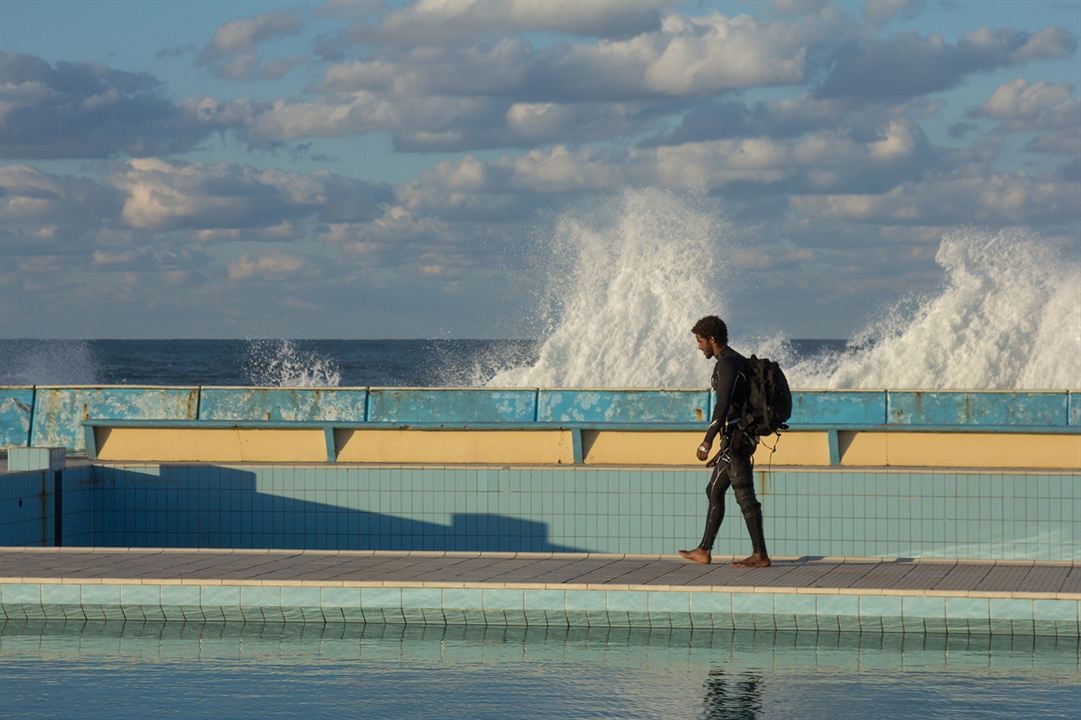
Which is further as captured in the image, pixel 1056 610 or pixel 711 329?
pixel 711 329

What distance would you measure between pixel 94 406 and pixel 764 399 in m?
9.64

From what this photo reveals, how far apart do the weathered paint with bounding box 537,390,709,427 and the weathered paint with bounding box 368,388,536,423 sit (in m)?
0.20

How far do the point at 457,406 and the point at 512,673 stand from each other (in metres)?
8.70

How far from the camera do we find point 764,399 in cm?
991

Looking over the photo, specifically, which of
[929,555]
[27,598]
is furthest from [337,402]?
[27,598]

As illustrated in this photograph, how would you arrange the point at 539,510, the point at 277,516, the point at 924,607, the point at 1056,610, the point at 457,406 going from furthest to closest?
the point at 457,406
the point at 277,516
the point at 539,510
the point at 924,607
the point at 1056,610

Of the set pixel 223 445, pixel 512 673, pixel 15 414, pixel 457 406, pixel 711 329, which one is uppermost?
pixel 711 329

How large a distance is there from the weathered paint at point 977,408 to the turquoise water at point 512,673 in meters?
7.86

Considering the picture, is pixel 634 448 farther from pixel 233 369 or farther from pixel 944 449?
pixel 233 369

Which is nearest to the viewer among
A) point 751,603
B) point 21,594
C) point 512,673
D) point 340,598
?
point 512,673

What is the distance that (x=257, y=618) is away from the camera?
374 inches

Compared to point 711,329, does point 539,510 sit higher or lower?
lower

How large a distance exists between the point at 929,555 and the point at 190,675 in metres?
6.83

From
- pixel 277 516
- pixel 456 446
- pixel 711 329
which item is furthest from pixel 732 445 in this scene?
pixel 456 446
